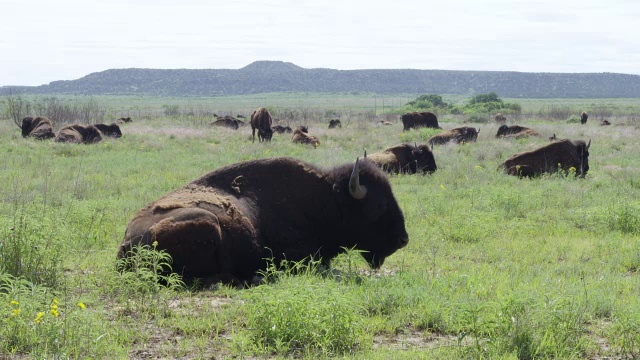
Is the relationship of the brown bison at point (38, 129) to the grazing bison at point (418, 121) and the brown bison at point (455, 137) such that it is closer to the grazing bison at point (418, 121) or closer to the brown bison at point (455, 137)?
the brown bison at point (455, 137)

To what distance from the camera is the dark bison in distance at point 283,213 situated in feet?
25.5

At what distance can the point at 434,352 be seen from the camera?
5.32 m

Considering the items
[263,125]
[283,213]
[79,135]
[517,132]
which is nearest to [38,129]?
[79,135]

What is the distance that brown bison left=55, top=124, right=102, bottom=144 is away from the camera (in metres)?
29.5

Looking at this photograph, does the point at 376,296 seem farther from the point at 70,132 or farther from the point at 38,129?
the point at 38,129

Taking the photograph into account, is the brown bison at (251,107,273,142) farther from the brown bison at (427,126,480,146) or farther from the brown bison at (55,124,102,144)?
the brown bison at (427,126,480,146)

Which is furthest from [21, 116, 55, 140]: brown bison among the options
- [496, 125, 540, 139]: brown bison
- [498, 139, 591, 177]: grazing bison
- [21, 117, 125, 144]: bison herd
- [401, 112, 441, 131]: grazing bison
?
[498, 139, 591, 177]: grazing bison

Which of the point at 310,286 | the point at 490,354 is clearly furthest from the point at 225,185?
the point at 490,354

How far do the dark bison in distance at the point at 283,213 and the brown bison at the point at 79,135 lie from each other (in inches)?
889

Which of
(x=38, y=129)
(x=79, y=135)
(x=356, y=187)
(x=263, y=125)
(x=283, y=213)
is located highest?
(x=356, y=187)

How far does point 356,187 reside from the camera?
809 cm

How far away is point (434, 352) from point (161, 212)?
12.2ft

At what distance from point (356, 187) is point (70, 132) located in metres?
24.7

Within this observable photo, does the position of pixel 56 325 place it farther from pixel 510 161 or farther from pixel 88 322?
pixel 510 161
